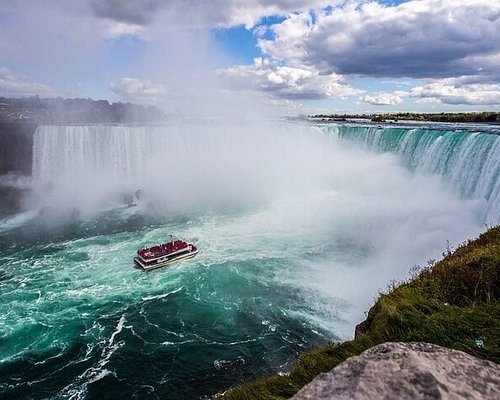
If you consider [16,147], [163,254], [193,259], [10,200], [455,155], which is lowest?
[10,200]

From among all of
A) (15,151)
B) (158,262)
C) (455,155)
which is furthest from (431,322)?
(15,151)

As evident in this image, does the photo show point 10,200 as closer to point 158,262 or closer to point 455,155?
point 158,262

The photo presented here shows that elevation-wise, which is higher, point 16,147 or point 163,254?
point 16,147

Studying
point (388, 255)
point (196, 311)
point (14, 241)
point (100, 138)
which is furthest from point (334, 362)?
point (100, 138)

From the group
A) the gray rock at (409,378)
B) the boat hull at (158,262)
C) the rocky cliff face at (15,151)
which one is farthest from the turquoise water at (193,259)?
the gray rock at (409,378)

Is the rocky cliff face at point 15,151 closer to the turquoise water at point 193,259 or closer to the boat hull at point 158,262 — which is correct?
the turquoise water at point 193,259

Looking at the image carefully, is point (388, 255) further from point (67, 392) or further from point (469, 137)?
point (67, 392)

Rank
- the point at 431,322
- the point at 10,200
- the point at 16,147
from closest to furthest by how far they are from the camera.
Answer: the point at 431,322 < the point at 10,200 < the point at 16,147

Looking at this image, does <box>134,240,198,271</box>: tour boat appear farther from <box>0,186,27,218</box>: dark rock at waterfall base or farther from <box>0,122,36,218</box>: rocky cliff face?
<box>0,122,36,218</box>: rocky cliff face
